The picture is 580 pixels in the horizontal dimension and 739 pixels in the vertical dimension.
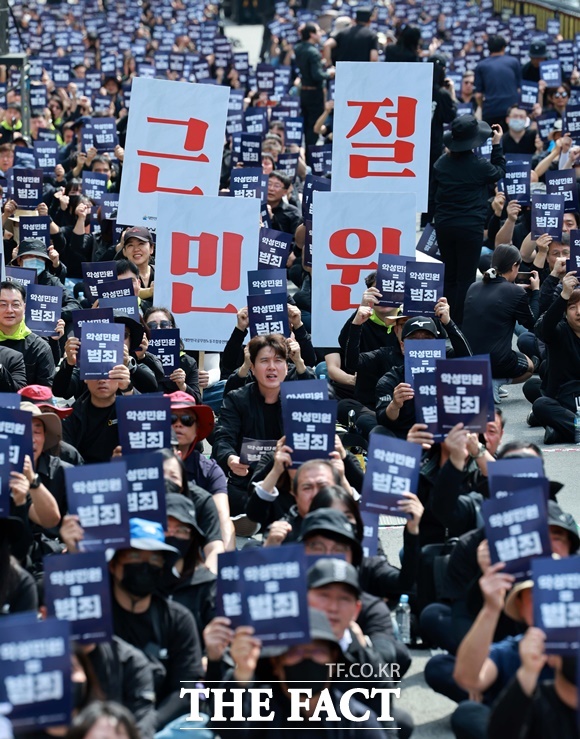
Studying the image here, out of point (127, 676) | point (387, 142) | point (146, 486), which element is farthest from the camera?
point (387, 142)

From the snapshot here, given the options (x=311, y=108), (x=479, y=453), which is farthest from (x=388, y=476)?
(x=311, y=108)

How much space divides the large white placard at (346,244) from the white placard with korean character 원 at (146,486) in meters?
4.83

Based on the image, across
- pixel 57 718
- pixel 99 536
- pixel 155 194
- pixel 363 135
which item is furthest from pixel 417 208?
pixel 57 718

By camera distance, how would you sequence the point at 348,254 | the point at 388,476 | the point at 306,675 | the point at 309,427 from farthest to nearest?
the point at 348,254
the point at 309,427
the point at 388,476
the point at 306,675

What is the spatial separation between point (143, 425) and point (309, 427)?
797mm

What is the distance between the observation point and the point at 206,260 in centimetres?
1184

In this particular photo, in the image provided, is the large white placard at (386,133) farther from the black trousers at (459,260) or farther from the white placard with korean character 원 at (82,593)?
the white placard with korean character 원 at (82,593)

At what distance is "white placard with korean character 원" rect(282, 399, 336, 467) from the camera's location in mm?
8102

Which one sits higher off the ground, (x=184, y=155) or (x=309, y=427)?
(x=184, y=155)

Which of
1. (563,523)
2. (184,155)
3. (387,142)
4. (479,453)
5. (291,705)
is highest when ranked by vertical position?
(387,142)

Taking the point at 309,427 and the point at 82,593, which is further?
the point at 309,427

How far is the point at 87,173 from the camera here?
17.2 metres

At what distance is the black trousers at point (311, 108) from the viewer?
24656 millimetres

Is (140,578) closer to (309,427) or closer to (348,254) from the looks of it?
(309,427)
